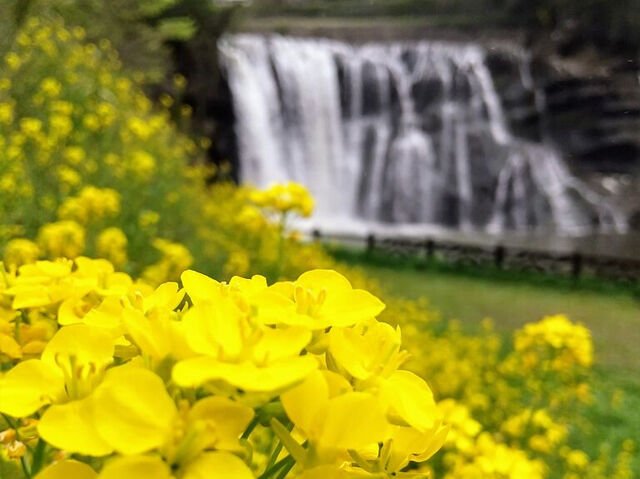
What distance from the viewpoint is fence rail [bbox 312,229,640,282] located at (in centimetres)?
829

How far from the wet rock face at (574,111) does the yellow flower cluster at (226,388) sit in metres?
13.3

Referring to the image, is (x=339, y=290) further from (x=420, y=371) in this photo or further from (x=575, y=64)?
(x=575, y=64)

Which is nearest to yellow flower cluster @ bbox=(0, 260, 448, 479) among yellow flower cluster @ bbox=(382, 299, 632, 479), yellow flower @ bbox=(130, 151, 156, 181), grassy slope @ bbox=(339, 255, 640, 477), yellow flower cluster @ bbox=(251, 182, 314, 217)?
yellow flower cluster @ bbox=(382, 299, 632, 479)

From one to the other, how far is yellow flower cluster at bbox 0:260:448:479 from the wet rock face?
43.7 feet

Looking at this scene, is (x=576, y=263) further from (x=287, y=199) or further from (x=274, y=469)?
(x=274, y=469)

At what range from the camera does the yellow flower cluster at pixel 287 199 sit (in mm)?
1953

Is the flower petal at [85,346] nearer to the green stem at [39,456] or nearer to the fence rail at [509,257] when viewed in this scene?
the green stem at [39,456]

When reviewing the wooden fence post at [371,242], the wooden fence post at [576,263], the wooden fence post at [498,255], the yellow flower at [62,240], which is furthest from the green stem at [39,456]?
the wooden fence post at [371,242]

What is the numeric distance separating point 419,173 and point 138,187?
9399 mm

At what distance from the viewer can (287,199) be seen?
6.47 ft

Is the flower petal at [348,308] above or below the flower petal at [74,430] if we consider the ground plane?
above

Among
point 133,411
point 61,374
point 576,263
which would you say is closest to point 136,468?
point 133,411

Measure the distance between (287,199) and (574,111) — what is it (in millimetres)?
12672

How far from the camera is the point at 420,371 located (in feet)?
10.2
